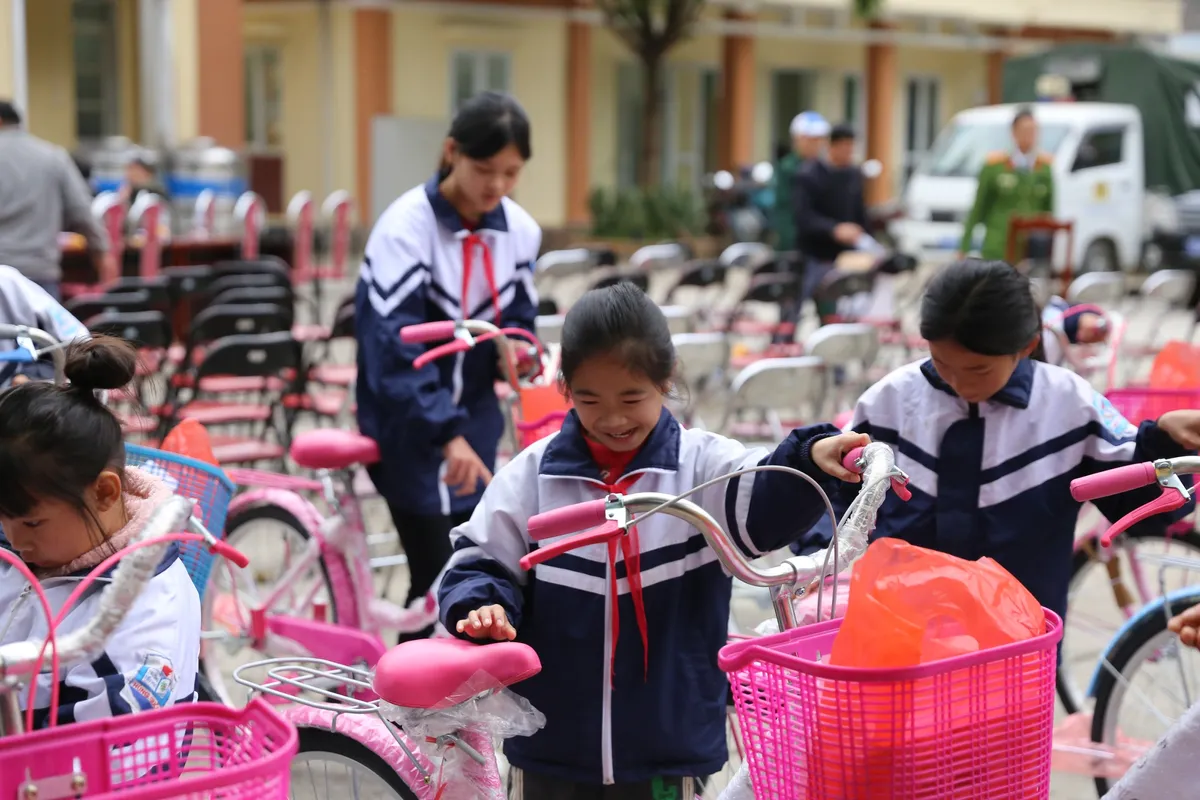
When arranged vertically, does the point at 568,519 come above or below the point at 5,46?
below

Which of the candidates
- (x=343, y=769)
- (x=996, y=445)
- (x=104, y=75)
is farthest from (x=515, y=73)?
(x=343, y=769)

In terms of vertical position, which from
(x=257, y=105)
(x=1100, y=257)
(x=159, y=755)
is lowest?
(x=1100, y=257)

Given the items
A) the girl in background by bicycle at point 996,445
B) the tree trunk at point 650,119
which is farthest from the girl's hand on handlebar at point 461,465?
the tree trunk at point 650,119

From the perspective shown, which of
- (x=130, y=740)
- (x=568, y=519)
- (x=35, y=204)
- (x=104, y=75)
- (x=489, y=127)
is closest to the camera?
(x=130, y=740)

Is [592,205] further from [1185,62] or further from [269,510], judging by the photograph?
[269,510]

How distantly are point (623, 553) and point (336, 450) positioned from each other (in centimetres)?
160

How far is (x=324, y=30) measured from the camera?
68.9ft

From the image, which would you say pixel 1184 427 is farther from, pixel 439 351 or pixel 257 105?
pixel 257 105

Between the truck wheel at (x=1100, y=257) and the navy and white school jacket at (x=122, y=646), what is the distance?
16189 millimetres

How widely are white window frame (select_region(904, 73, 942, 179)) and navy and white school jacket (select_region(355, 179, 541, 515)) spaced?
80.4 ft

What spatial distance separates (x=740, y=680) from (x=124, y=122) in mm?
19095

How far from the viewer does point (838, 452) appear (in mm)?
2285

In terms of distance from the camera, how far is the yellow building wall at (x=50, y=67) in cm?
1892

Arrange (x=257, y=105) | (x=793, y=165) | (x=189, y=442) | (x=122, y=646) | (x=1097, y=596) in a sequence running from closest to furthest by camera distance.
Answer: (x=122, y=646) < (x=189, y=442) < (x=1097, y=596) < (x=793, y=165) < (x=257, y=105)
